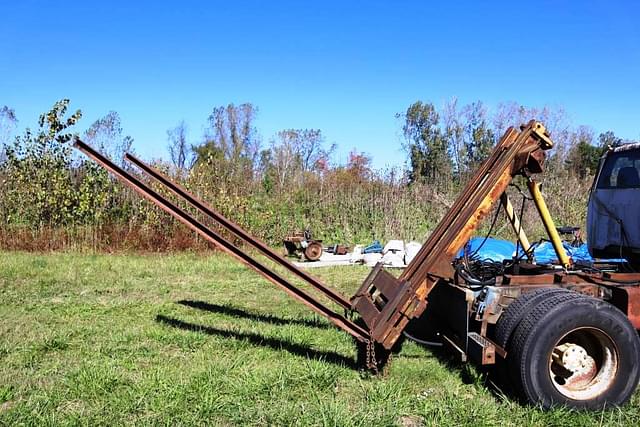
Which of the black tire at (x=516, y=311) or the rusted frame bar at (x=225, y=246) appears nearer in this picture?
the black tire at (x=516, y=311)

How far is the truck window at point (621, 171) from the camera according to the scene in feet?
17.5

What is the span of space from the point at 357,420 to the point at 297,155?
2782cm

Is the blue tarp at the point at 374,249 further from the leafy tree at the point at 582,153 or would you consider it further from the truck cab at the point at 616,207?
the leafy tree at the point at 582,153

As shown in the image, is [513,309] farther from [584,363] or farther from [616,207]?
[616,207]

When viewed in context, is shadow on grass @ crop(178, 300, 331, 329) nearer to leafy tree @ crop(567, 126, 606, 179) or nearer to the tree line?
the tree line

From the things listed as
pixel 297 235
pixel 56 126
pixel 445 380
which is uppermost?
pixel 56 126

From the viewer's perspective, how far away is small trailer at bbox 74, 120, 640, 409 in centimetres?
370

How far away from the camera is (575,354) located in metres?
3.84

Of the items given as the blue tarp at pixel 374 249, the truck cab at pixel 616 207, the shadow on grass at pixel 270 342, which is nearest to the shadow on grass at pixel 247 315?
the shadow on grass at pixel 270 342

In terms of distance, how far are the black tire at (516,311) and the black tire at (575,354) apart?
57mm

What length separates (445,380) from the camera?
14.2 ft

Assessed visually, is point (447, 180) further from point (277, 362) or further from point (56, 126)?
point (277, 362)

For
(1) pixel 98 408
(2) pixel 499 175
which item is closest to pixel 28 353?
(1) pixel 98 408

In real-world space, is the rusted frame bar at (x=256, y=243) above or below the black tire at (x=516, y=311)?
above
